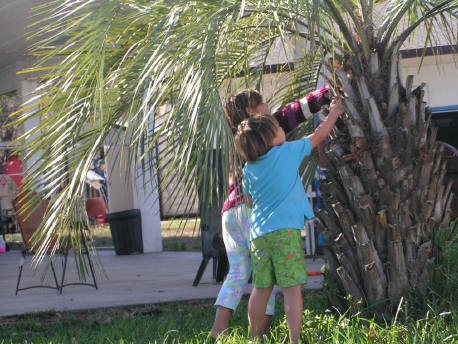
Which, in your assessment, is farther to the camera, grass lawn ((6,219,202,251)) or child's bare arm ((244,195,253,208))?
grass lawn ((6,219,202,251))

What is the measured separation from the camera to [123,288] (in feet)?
24.8

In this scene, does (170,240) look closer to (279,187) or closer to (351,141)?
(351,141)

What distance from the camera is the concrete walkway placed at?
6.50 metres

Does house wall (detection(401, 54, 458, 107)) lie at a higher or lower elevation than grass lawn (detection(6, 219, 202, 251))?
higher

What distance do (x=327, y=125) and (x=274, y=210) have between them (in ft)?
2.12

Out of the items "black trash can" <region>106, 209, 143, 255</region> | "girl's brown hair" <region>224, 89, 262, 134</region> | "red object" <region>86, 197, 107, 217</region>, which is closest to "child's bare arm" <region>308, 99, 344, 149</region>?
"girl's brown hair" <region>224, 89, 262, 134</region>

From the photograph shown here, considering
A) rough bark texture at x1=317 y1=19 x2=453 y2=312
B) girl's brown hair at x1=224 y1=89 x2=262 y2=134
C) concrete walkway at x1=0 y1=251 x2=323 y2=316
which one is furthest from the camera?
concrete walkway at x1=0 y1=251 x2=323 y2=316

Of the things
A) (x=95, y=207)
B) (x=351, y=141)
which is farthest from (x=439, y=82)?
(x=95, y=207)

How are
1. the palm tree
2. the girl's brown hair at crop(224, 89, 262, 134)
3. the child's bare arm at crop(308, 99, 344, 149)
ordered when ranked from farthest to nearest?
the palm tree < the girl's brown hair at crop(224, 89, 262, 134) < the child's bare arm at crop(308, 99, 344, 149)

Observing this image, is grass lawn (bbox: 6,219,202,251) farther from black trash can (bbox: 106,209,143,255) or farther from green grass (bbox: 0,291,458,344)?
green grass (bbox: 0,291,458,344)

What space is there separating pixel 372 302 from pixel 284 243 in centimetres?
93

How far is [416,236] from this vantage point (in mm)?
4617

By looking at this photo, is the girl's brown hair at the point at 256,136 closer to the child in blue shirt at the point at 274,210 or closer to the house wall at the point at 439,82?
the child in blue shirt at the point at 274,210

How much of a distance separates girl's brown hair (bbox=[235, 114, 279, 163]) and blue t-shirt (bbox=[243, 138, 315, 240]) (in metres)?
0.06
